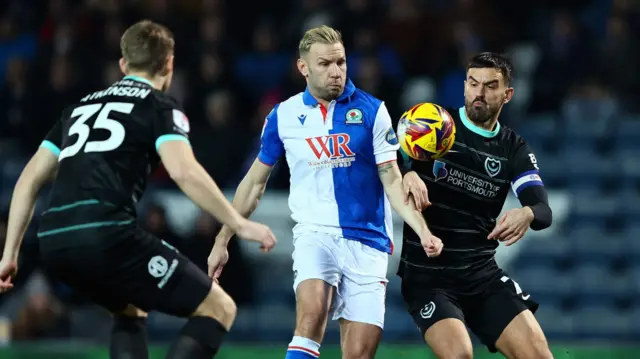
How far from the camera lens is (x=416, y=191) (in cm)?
594

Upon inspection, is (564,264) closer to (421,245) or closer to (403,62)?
(403,62)

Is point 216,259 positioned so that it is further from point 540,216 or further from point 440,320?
point 540,216

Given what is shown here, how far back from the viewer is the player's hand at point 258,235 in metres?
5.11

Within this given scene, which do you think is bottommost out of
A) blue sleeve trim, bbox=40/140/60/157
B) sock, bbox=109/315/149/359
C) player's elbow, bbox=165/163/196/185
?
sock, bbox=109/315/149/359

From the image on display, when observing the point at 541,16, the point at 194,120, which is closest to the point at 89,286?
the point at 194,120

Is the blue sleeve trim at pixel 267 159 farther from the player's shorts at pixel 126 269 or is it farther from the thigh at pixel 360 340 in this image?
the player's shorts at pixel 126 269

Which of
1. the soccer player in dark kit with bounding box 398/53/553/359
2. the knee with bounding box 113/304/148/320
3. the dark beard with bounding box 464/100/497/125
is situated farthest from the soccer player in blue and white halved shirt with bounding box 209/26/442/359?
the knee with bounding box 113/304/148/320

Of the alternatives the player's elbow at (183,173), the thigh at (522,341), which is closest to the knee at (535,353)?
the thigh at (522,341)

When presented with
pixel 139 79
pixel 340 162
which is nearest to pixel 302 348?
pixel 340 162

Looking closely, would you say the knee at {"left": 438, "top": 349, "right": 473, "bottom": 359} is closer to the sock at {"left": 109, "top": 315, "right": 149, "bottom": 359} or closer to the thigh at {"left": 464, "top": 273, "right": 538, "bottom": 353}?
the thigh at {"left": 464, "top": 273, "right": 538, "bottom": 353}

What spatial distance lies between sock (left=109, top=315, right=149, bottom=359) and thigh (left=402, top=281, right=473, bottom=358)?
1.56 meters

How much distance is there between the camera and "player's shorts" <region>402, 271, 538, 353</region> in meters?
A: 6.11

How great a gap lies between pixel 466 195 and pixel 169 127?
1921 millimetres

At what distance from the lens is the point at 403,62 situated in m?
12.3
